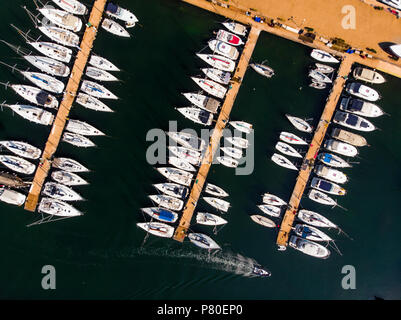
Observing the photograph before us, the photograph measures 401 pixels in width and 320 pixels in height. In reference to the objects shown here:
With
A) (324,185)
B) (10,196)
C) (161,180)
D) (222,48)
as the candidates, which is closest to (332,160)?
(324,185)

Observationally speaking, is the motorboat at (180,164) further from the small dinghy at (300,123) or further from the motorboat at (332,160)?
the motorboat at (332,160)

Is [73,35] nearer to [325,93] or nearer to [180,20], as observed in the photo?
[180,20]

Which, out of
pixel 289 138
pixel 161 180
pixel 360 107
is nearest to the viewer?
pixel 161 180

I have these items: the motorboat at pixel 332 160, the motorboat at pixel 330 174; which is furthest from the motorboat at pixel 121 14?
the motorboat at pixel 330 174

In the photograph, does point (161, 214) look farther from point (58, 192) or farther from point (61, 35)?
point (61, 35)

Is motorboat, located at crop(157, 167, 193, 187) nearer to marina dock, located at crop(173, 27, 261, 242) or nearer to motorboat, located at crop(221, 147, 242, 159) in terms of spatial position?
marina dock, located at crop(173, 27, 261, 242)

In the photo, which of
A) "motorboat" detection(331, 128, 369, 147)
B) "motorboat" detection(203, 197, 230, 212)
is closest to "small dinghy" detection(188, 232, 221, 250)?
"motorboat" detection(203, 197, 230, 212)
